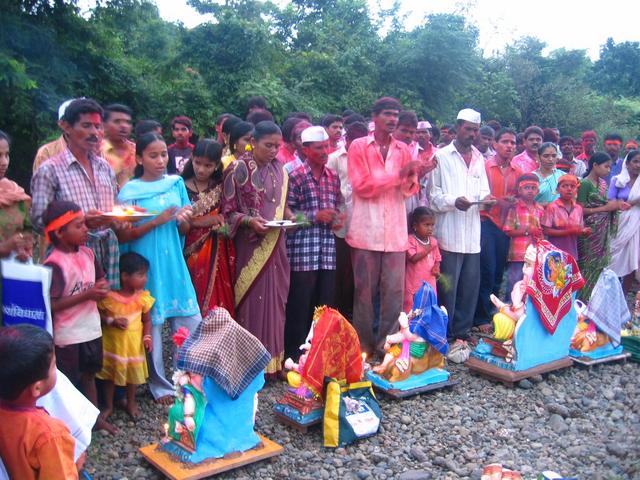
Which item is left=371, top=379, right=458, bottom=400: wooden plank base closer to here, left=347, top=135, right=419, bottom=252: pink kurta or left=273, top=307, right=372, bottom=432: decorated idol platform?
left=273, top=307, right=372, bottom=432: decorated idol platform

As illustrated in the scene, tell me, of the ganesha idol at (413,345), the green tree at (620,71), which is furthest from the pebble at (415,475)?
the green tree at (620,71)

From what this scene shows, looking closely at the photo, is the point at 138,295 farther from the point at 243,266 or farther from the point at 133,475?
the point at 133,475

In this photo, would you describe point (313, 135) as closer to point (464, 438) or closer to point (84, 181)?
point (84, 181)

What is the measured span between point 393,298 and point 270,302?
1239 millimetres

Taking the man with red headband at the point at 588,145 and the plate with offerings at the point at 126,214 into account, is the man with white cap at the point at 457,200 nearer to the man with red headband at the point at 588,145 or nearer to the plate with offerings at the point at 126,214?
the plate with offerings at the point at 126,214

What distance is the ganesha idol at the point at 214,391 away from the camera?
12.0 feet

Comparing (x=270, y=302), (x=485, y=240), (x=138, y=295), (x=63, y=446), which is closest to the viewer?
(x=63, y=446)

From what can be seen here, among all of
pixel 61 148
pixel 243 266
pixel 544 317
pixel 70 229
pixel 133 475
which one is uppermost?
pixel 61 148

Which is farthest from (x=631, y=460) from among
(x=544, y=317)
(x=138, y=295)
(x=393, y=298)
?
(x=138, y=295)

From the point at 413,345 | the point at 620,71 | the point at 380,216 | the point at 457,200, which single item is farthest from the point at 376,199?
the point at 620,71

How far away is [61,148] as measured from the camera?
14.6 feet

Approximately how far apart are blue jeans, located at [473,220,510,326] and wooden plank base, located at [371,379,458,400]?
1.97 meters

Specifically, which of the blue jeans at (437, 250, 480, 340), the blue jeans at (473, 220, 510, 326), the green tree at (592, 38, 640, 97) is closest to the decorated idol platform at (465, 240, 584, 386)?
the blue jeans at (437, 250, 480, 340)

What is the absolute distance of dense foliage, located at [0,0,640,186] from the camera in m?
11.3
